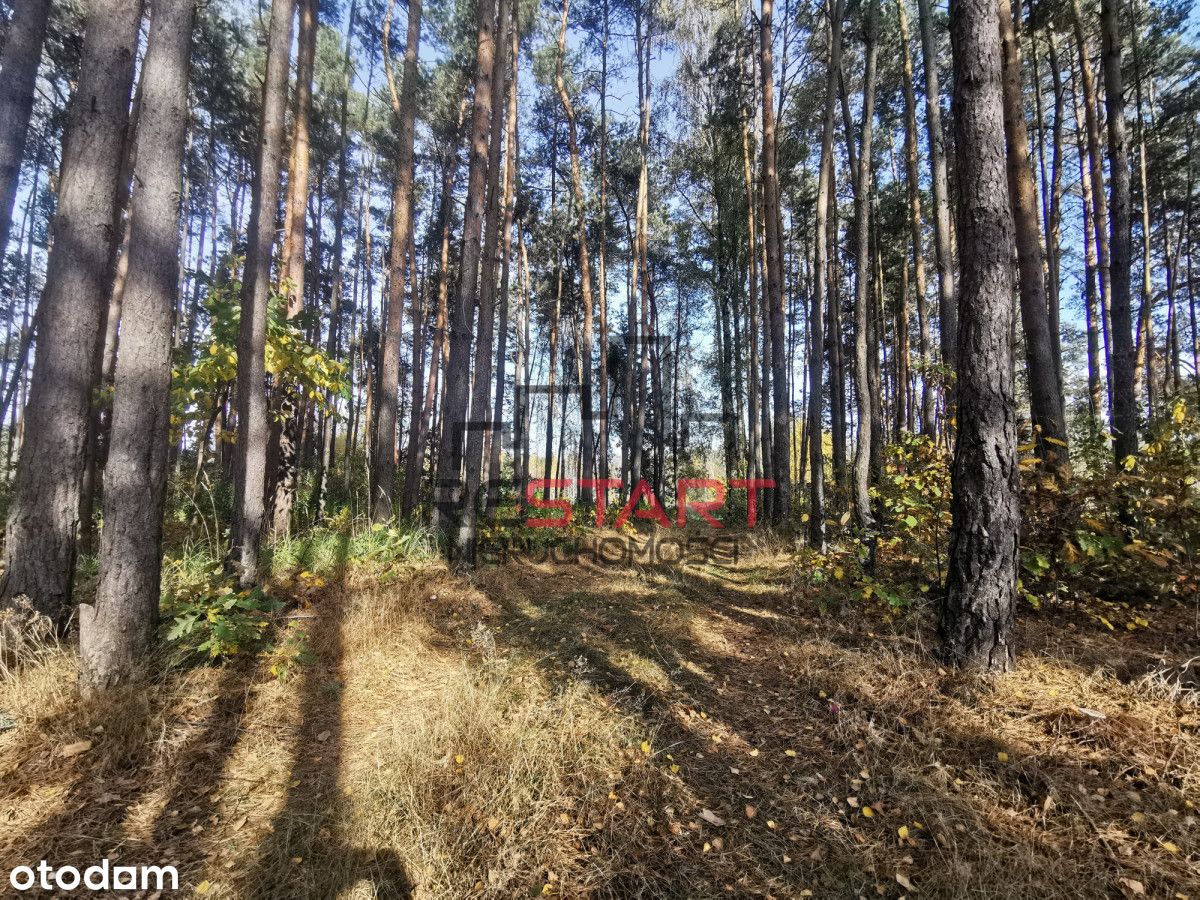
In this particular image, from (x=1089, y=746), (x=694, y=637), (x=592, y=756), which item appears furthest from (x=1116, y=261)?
(x=592, y=756)

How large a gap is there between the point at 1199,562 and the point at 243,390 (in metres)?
8.11

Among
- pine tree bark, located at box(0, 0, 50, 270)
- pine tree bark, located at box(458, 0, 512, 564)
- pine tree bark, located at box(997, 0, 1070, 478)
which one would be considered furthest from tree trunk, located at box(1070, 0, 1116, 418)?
pine tree bark, located at box(0, 0, 50, 270)

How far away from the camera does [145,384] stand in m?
2.85

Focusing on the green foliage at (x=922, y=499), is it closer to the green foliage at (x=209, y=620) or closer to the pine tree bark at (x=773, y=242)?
the pine tree bark at (x=773, y=242)

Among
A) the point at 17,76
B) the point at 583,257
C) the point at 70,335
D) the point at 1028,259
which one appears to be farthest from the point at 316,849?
the point at 583,257

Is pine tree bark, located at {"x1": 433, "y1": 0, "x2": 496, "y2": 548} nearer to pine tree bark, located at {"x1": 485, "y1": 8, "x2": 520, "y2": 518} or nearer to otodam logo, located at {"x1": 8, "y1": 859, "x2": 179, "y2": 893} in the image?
pine tree bark, located at {"x1": 485, "y1": 8, "x2": 520, "y2": 518}

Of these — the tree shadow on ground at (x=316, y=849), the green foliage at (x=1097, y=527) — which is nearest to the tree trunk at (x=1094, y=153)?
the green foliage at (x=1097, y=527)

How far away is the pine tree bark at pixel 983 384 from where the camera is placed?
2908 millimetres

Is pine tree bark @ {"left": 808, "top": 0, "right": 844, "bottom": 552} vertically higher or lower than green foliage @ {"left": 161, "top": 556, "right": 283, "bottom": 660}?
higher

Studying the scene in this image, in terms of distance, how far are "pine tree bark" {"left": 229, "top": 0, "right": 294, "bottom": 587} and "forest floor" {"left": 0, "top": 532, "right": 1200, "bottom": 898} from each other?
1690 millimetres

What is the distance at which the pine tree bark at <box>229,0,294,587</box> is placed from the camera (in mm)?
4480

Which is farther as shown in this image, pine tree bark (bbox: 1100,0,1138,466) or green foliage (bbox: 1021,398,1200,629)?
pine tree bark (bbox: 1100,0,1138,466)

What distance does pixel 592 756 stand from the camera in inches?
99.2

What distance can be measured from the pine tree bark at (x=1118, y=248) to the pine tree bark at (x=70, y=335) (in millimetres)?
9026
